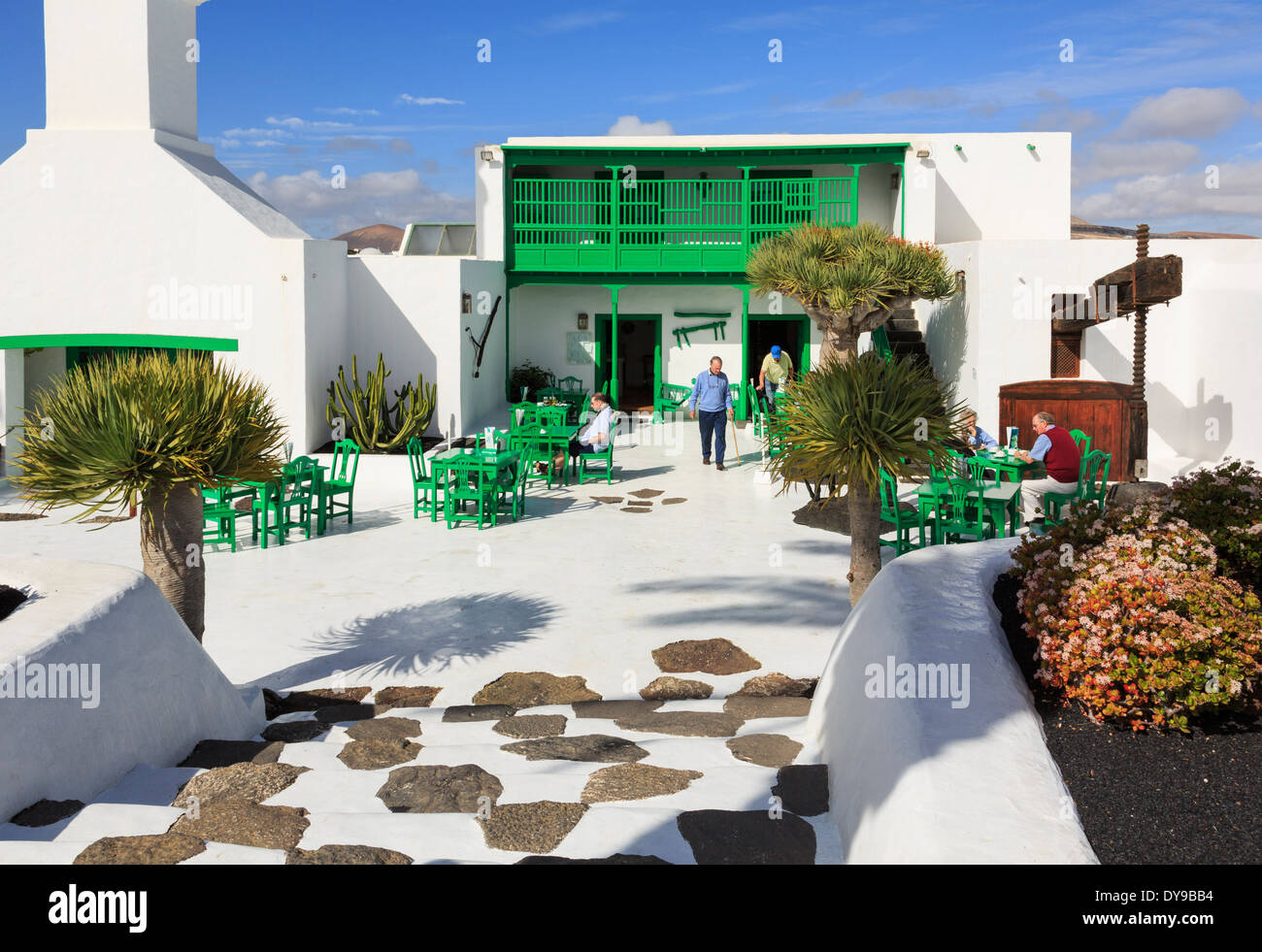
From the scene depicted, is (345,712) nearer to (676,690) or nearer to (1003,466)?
(676,690)

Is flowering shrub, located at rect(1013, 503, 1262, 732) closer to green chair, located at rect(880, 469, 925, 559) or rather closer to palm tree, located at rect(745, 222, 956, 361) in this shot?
green chair, located at rect(880, 469, 925, 559)

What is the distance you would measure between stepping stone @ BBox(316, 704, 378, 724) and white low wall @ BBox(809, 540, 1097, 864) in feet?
9.50

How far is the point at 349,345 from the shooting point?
56.7ft

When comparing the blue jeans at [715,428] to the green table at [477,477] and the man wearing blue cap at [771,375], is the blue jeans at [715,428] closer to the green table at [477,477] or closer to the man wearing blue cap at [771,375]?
the man wearing blue cap at [771,375]

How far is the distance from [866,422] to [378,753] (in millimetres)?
3726

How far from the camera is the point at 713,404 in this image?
15984 mm

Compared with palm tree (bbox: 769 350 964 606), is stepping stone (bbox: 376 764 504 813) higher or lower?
lower

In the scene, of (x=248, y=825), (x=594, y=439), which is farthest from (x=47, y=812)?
(x=594, y=439)

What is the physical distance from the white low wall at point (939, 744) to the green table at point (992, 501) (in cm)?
481

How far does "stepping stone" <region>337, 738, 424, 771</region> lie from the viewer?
17.2 feet

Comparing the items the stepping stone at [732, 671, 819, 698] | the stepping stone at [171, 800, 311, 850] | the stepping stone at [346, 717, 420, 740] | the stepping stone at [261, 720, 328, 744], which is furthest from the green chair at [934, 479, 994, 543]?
the stepping stone at [171, 800, 311, 850]

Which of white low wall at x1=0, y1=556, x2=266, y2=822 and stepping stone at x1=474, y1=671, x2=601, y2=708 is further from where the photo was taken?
stepping stone at x1=474, y1=671, x2=601, y2=708

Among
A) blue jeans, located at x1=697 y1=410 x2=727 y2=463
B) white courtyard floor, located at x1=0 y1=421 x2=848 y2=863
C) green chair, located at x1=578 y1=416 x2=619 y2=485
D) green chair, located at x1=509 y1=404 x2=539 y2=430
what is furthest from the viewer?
blue jeans, located at x1=697 y1=410 x2=727 y2=463
